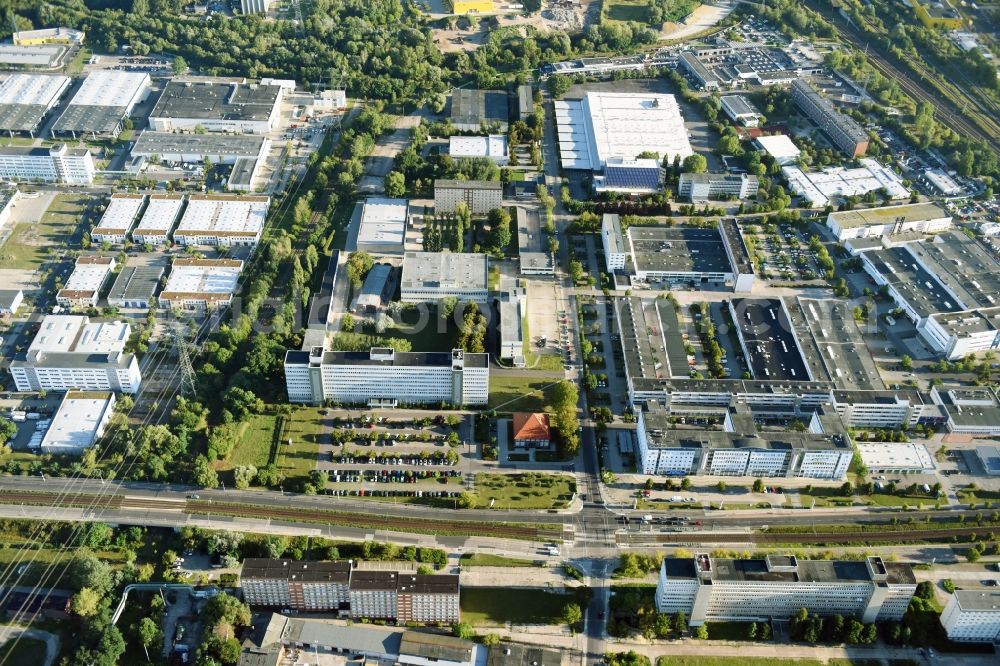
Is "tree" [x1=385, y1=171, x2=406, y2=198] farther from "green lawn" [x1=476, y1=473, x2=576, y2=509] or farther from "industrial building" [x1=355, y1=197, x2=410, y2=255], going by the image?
"green lawn" [x1=476, y1=473, x2=576, y2=509]

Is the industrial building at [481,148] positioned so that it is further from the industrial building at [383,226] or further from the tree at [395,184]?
the industrial building at [383,226]

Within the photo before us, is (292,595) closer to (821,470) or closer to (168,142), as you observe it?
(821,470)

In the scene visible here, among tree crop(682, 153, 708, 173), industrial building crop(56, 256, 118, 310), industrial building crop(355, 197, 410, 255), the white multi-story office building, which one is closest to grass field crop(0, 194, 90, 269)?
industrial building crop(56, 256, 118, 310)

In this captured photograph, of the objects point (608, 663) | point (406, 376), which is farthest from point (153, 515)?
point (608, 663)

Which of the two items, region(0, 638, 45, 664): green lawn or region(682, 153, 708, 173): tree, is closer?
region(0, 638, 45, 664): green lawn

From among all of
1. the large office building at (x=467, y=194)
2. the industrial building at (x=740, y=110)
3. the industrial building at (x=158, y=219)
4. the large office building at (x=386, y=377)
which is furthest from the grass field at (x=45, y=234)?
the industrial building at (x=740, y=110)

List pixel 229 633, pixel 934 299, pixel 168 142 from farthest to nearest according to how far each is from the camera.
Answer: pixel 168 142 → pixel 934 299 → pixel 229 633
